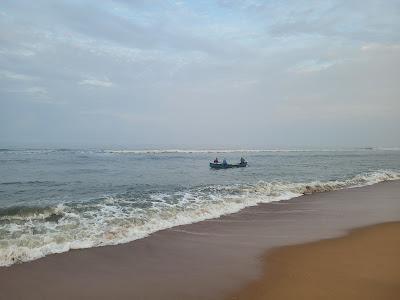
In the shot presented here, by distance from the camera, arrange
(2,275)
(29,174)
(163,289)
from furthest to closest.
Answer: (29,174)
(2,275)
(163,289)

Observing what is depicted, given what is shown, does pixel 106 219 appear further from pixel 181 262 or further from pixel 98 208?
pixel 181 262

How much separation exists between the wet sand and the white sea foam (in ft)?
1.64

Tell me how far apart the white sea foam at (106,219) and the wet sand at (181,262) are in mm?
500

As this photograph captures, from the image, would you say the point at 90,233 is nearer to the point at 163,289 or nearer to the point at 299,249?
the point at 163,289

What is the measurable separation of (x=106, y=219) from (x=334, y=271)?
7012 mm

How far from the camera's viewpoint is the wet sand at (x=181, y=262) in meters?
6.04

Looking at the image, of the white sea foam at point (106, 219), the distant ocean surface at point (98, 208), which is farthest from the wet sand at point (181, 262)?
the distant ocean surface at point (98, 208)

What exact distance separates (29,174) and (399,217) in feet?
76.0

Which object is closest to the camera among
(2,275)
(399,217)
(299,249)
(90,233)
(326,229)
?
(2,275)

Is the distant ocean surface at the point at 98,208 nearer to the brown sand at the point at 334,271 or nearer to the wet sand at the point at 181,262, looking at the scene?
the wet sand at the point at 181,262

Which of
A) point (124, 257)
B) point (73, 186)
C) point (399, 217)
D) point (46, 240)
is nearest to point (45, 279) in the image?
point (124, 257)

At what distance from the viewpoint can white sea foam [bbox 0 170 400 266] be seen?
8.42m

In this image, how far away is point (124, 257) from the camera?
7773mm

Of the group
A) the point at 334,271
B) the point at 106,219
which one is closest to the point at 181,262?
the point at 334,271
